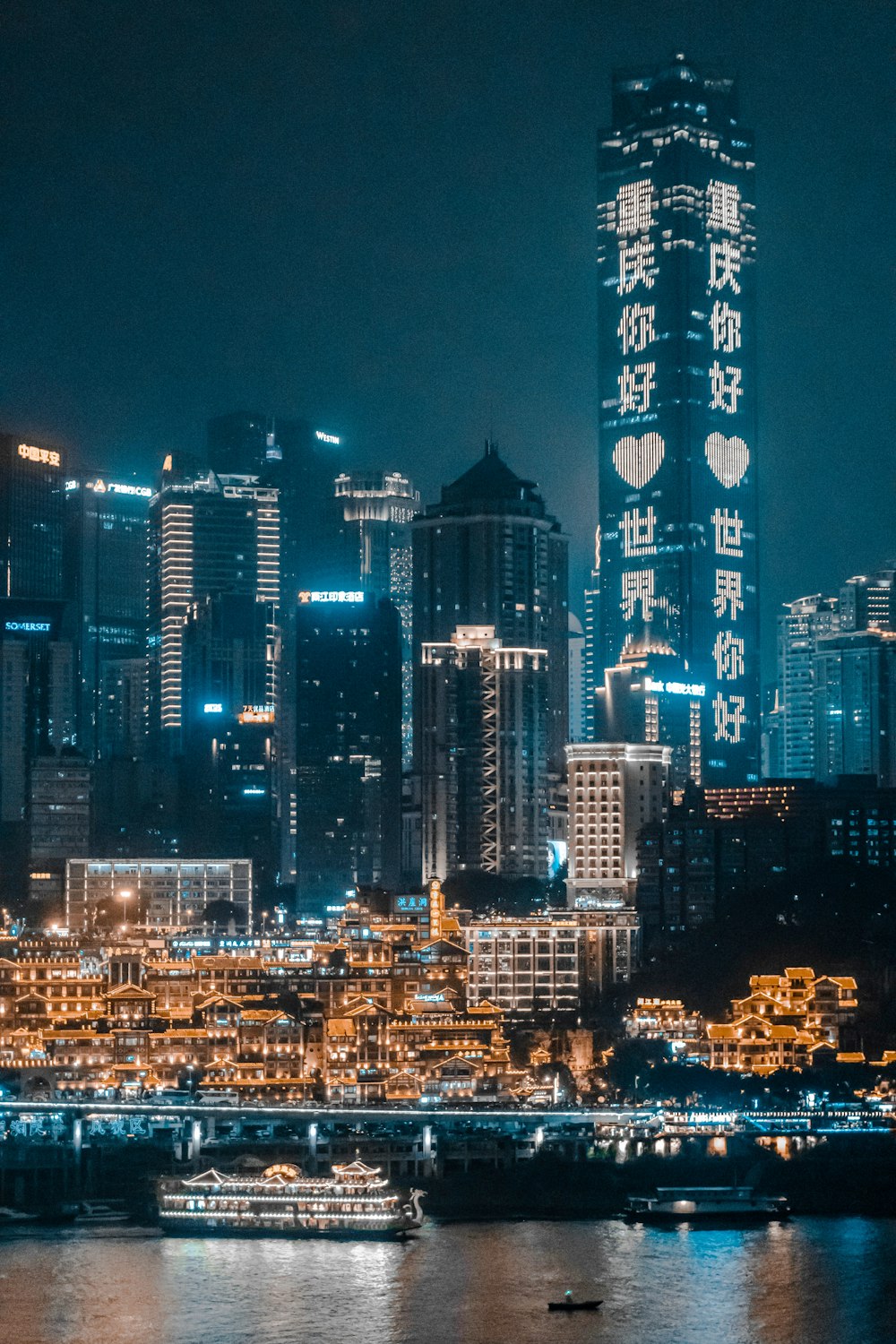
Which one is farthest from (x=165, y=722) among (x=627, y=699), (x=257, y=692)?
(x=627, y=699)

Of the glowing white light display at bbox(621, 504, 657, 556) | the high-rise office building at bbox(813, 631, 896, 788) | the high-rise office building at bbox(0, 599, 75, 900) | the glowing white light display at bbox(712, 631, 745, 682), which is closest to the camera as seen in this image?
the high-rise office building at bbox(0, 599, 75, 900)

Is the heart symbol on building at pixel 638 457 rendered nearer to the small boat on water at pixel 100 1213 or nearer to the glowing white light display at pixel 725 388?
the glowing white light display at pixel 725 388

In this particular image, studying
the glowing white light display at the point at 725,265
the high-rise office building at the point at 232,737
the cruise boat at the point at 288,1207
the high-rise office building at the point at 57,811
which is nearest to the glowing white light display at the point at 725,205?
the glowing white light display at the point at 725,265

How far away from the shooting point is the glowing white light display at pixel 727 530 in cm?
17675

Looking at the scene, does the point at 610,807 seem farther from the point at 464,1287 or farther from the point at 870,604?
the point at 464,1287

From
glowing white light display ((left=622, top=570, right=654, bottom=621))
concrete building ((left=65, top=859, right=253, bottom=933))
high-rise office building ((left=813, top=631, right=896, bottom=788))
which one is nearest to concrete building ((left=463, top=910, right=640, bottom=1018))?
concrete building ((left=65, top=859, right=253, bottom=933))

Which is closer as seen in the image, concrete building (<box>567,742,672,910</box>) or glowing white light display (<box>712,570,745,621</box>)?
concrete building (<box>567,742,672,910</box>)

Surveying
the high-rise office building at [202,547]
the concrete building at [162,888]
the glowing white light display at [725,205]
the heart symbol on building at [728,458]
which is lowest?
the concrete building at [162,888]

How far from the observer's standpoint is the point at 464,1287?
68.6 metres

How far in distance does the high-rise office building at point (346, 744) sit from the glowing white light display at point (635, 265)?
3649 cm

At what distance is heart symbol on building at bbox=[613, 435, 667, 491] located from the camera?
581 feet

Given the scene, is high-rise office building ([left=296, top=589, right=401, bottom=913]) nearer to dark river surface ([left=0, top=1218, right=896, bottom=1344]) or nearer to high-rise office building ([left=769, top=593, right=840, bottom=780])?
high-rise office building ([left=769, top=593, right=840, bottom=780])

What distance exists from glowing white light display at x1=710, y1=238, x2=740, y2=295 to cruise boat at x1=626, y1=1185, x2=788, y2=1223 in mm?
107529

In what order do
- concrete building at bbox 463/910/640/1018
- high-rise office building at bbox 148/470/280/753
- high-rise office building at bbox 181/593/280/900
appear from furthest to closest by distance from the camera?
high-rise office building at bbox 148/470/280/753 < high-rise office building at bbox 181/593/280/900 < concrete building at bbox 463/910/640/1018
